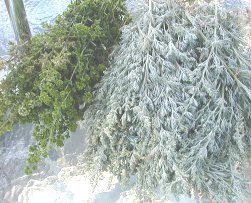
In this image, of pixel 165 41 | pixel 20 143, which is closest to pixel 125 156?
pixel 165 41

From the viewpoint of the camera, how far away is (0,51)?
9.53 ft

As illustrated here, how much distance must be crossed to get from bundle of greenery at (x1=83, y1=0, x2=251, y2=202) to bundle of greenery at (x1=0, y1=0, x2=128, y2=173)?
13 centimetres

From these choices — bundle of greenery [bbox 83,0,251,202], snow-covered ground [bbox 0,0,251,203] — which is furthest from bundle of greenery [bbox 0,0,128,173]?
snow-covered ground [bbox 0,0,251,203]

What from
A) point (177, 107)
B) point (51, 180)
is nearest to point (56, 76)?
point (177, 107)

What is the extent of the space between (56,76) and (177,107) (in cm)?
61

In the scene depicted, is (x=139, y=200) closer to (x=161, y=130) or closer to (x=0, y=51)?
(x=161, y=130)

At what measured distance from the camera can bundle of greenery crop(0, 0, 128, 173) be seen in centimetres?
171

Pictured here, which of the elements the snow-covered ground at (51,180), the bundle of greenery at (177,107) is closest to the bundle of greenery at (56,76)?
the bundle of greenery at (177,107)

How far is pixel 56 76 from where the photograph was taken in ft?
5.58

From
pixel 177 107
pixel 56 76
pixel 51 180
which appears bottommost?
pixel 51 180

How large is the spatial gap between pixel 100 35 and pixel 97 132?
0.52 m

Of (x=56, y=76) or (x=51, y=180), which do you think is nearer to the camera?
(x=56, y=76)

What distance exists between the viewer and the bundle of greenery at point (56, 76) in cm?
171

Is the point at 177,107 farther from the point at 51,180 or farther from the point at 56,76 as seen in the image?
the point at 51,180
